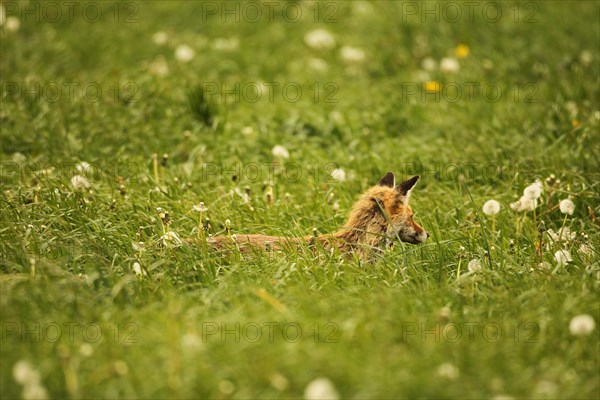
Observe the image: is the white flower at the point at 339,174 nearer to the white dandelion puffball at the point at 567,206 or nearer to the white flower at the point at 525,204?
the white flower at the point at 525,204

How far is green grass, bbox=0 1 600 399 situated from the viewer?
144 inches

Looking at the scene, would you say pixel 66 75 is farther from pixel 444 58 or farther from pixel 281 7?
pixel 444 58

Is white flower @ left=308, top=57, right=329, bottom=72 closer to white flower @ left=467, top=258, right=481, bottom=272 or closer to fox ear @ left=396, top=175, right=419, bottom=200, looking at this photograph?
fox ear @ left=396, top=175, right=419, bottom=200

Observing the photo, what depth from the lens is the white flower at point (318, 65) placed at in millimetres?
8914

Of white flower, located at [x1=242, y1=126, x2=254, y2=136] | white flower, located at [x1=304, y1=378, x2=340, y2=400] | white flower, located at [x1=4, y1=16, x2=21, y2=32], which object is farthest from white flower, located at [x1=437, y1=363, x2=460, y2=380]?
white flower, located at [x1=4, y1=16, x2=21, y2=32]

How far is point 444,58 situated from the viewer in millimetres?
9039

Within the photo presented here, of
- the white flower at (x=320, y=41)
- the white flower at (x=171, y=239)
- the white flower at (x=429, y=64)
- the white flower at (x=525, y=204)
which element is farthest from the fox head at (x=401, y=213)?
the white flower at (x=320, y=41)

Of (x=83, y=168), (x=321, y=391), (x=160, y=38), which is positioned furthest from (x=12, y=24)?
(x=321, y=391)

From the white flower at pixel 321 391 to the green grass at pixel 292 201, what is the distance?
0.13m

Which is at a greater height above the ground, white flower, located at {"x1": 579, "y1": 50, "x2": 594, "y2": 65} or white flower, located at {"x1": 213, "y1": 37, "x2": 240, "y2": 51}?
white flower, located at {"x1": 579, "y1": 50, "x2": 594, "y2": 65}

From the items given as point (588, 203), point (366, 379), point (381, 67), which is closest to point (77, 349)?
point (366, 379)

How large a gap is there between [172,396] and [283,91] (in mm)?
5347

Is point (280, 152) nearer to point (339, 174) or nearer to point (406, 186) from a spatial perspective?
point (339, 174)

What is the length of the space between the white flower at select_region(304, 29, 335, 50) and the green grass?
0.09m
